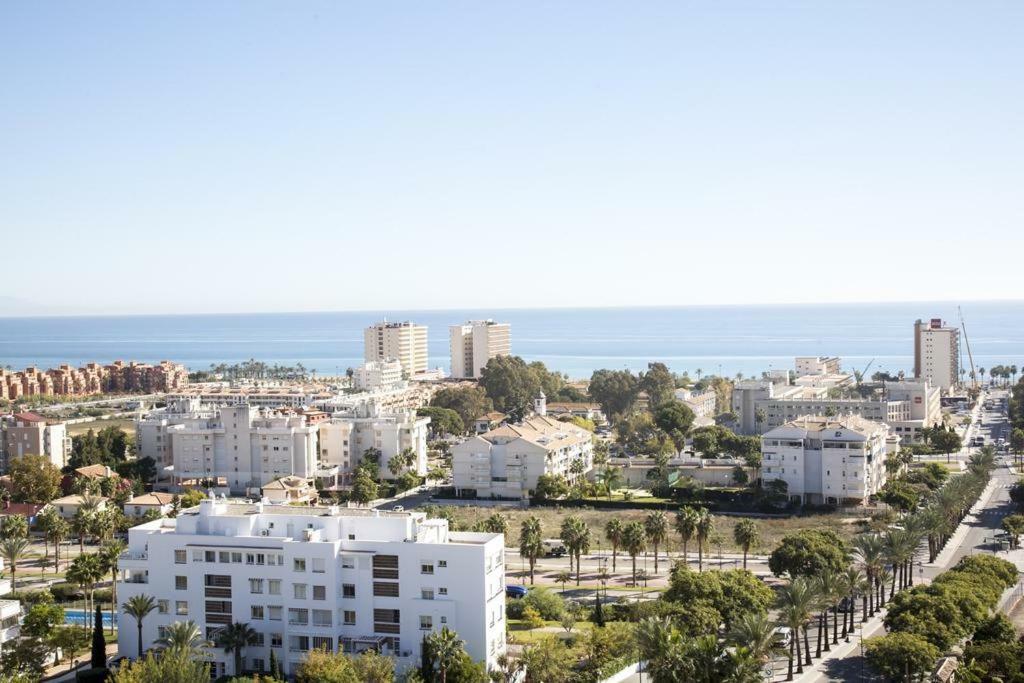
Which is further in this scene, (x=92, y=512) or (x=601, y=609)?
(x=92, y=512)

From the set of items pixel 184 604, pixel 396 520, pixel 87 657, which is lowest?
pixel 87 657

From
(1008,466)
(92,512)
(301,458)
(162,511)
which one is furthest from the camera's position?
(1008,466)

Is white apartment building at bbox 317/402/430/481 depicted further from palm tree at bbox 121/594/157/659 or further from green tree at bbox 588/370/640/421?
palm tree at bbox 121/594/157/659

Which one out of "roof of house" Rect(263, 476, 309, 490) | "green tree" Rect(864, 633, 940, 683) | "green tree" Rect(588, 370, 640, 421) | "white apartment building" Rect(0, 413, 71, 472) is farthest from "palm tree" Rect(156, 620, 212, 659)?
"green tree" Rect(588, 370, 640, 421)

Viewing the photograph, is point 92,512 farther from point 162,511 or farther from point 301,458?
point 301,458

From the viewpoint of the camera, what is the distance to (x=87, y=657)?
34500mm

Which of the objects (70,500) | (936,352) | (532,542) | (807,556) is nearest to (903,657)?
(807,556)

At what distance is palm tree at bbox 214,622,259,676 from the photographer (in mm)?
30828

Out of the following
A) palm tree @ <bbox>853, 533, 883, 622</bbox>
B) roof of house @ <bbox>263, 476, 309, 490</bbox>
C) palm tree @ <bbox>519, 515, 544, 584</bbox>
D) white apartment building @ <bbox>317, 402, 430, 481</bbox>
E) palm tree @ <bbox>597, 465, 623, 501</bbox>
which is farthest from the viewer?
white apartment building @ <bbox>317, 402, 430, 481</bbox>

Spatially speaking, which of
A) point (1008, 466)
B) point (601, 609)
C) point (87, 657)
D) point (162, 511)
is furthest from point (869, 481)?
point (87, 657)

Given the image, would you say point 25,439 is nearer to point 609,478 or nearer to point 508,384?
point 609,478

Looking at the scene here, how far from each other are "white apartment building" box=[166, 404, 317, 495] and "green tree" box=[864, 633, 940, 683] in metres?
42.3

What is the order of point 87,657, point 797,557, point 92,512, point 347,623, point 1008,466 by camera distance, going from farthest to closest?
point 1008,466 < point 92,512 < point 797,557 < point 87,657 < point 347,623

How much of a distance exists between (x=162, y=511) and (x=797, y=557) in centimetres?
3113
